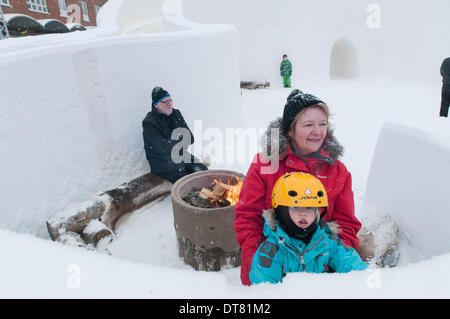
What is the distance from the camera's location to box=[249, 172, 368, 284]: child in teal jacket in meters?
1.38

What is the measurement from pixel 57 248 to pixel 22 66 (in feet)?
7.24

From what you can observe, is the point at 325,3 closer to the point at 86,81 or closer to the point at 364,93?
the point at 364,93

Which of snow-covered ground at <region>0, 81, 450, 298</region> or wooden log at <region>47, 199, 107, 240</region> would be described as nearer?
snow-covered ground at <region>0, 81, 450, 298</region>

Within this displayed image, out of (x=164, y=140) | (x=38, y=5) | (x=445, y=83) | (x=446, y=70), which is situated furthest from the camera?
(x=38, y=5)

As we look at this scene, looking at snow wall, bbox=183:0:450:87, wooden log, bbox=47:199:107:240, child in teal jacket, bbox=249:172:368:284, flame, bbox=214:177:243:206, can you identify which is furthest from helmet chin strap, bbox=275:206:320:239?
snow wall, bbox=183:0:450:87

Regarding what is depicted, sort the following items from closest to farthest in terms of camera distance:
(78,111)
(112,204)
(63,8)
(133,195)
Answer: (78,111), (112,204), (133,195), (63,8)

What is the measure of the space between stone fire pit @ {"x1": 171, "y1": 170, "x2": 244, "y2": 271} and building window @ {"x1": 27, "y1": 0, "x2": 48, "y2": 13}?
18.4 metres

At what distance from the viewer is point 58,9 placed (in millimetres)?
18016

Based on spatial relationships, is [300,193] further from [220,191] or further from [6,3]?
[6,3]

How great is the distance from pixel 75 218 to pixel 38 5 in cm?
1881

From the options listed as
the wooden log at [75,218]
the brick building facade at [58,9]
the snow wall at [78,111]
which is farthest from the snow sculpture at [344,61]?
the brick building facade at [58,9]

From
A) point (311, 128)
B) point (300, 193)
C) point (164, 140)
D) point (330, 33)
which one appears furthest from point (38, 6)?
point (300, 193)

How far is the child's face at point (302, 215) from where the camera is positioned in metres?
1.40

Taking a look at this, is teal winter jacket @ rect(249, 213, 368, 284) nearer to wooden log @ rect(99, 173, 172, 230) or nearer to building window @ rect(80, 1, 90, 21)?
wooden log @ rect(99, 173, 172, 230)
